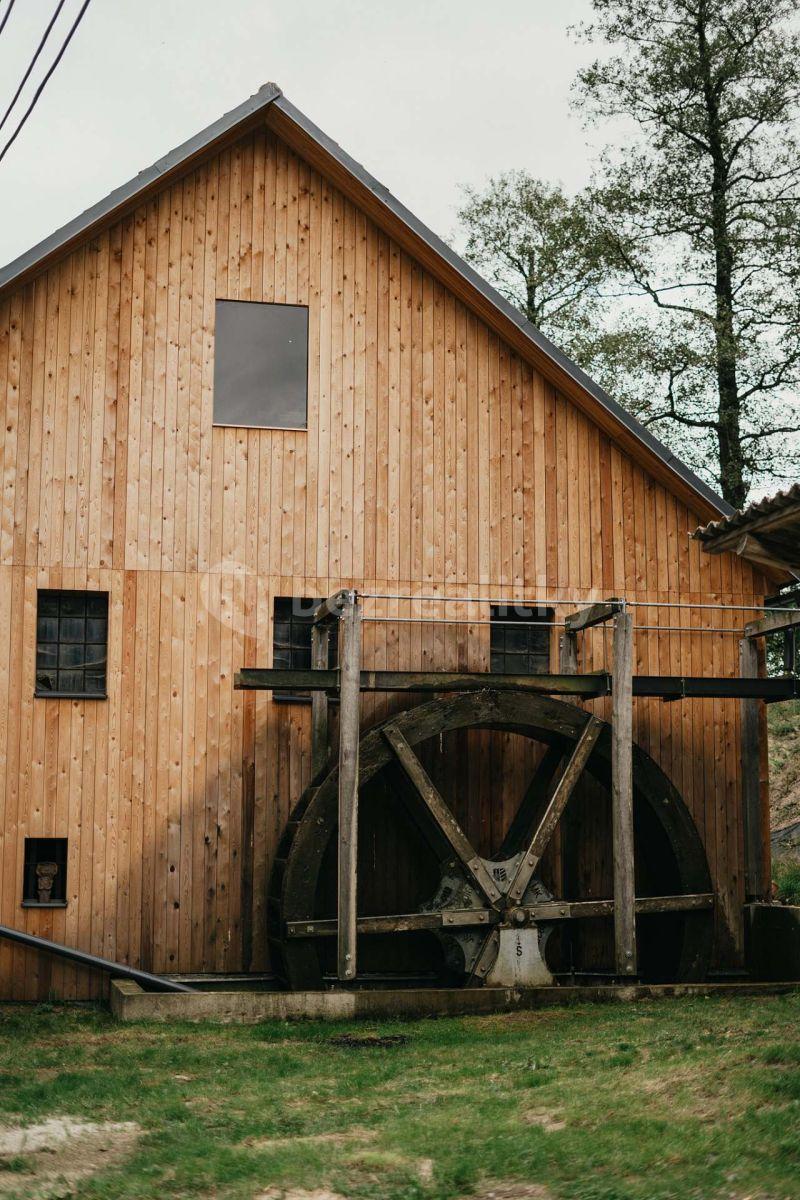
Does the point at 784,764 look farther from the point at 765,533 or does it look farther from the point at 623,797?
the point at 765,533

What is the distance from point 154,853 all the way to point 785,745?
43.5ft

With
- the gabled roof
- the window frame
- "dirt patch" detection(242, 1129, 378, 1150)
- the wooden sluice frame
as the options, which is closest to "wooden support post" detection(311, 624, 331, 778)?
the wooden sluice frame

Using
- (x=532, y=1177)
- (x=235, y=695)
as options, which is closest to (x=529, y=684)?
(x=235, y=695)

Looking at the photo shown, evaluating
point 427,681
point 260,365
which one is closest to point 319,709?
point 427,681

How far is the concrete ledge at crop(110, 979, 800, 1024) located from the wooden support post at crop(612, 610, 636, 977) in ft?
1.48

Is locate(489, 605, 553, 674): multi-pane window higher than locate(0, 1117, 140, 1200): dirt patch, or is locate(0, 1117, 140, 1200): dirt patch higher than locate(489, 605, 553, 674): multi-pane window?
locate(489, 605, 553, 674): multi-pane window

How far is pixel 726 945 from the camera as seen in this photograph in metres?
12.0

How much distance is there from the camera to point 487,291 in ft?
38.2

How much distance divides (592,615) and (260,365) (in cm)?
346

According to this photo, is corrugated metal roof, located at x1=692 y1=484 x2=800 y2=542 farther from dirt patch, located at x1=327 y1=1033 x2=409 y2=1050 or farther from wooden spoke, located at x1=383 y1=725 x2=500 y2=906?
dirt patch, located at x1=327 y1=1033 x2=409 y2=1050

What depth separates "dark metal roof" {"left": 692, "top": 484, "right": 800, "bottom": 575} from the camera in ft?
26.5

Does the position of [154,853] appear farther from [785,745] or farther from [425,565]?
[785,745]

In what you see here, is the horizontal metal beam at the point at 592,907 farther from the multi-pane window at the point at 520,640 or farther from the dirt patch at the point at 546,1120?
the dirt patch at the point at 546,1120

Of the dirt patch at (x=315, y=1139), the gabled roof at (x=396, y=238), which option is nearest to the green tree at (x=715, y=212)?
the gabled roof at (x=396, y=238)
